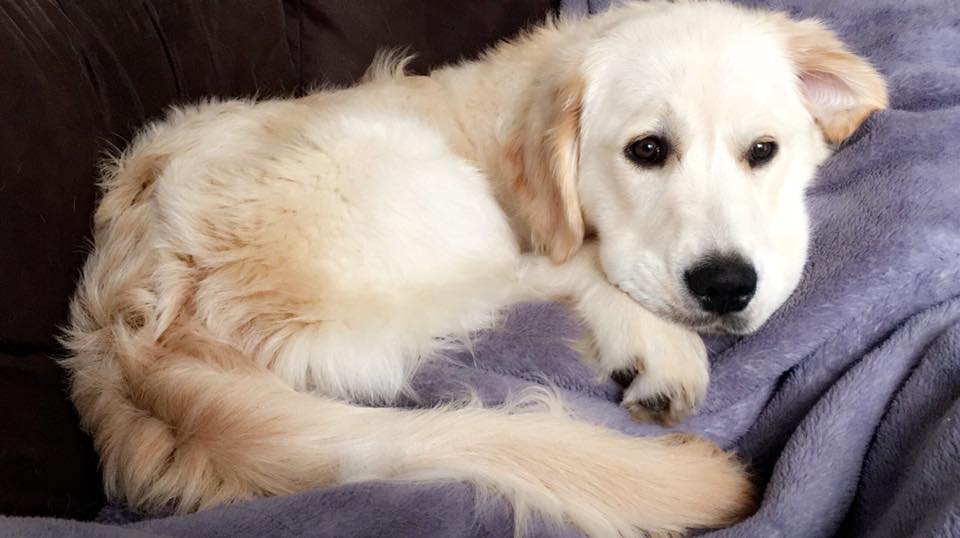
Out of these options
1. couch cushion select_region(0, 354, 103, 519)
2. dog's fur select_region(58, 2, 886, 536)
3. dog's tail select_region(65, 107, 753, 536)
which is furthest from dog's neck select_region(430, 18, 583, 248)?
couch cushion select_region(0, 354, 103, 519)

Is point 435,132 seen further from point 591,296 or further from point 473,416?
point 473,416

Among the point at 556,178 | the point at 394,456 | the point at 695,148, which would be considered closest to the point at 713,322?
the point at 695,148

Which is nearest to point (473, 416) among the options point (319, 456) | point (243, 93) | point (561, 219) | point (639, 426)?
point (319, 456)

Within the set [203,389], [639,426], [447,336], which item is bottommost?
[639,426]

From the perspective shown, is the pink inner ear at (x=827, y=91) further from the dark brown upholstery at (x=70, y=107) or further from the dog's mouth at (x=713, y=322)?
the dark brown upholstery at (x=70, y=107)

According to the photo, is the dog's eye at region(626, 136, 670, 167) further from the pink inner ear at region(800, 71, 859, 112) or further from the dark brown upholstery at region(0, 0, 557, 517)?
the dark brown upholstery at region(0, 0, 557, 517)

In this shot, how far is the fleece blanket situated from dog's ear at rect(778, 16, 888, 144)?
0.04 metres

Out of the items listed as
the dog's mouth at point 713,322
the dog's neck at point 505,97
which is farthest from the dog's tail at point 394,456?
the dog's neck at point 505,97

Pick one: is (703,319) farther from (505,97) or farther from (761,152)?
(505,97)

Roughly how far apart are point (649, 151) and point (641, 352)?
0.39 metres

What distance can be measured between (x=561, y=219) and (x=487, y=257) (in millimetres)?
175

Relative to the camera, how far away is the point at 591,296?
145 cm

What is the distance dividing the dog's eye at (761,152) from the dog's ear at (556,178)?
338 mm

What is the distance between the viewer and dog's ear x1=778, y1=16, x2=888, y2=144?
5.08 feet
